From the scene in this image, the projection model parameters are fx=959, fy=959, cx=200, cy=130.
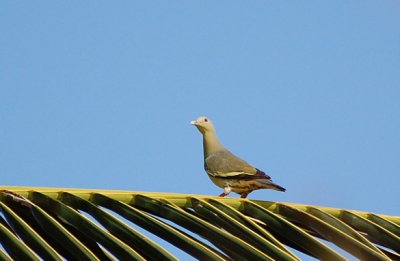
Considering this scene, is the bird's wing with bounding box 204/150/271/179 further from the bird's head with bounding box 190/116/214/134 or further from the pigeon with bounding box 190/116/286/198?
the bird's head with bounding box 190/116/214/134

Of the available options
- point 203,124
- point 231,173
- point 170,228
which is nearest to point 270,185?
point 231,173

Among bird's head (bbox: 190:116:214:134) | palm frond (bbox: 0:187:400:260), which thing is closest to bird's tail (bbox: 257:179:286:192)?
bird's head (bbox: 190:116:214:134)

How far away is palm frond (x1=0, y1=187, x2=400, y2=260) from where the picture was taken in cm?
342

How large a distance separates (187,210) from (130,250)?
3.13 feet

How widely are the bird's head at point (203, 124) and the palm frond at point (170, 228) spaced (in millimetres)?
5326

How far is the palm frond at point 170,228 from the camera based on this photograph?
3418 mm

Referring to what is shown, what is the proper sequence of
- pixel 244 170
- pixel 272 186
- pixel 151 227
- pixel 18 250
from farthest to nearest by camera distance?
1. pixel 244 170
2. pixel 272 186
3. pixel 151 227
4. pixel 18 250

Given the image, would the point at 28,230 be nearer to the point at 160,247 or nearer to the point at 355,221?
the point at 160,247

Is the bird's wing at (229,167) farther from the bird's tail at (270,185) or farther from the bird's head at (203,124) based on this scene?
the bird's head at (203,124)

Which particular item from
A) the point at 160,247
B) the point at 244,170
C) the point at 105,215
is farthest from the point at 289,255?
the point at 244,170

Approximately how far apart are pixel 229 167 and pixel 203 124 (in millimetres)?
1376

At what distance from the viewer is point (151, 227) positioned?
12.4ft

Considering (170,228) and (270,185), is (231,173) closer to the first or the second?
(270,185)

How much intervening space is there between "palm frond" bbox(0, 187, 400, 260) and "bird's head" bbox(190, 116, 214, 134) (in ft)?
17.5
